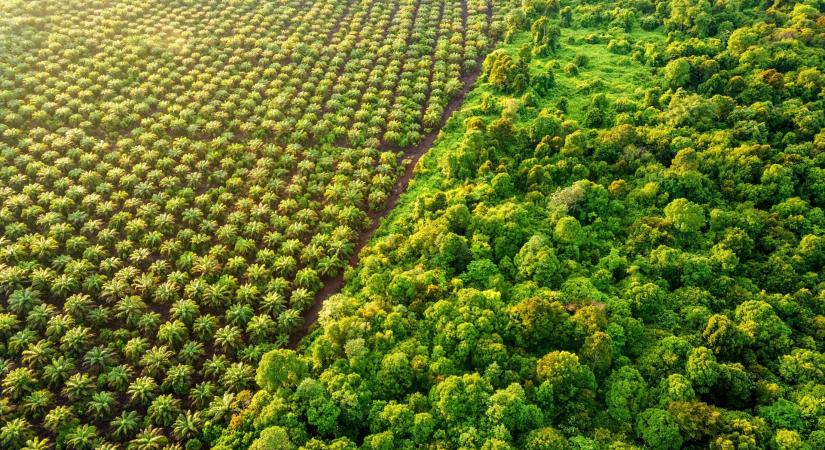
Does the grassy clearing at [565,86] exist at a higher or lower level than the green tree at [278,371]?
higher

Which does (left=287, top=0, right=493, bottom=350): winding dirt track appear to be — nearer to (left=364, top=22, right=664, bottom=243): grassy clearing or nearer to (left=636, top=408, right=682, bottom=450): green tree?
(left=364, top=22, right=664, bottom=243): grassy clearing

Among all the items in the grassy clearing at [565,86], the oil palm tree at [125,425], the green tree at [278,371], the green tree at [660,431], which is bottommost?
the oil palm tree at [125,425]

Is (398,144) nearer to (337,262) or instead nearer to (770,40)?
(337,262)

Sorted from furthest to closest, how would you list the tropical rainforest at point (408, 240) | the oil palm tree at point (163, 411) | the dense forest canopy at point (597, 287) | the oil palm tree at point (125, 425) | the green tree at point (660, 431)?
the oil palm tree at point (163, 411), the oil palm tree at point (125, 425), the tropical rainforest at point (408, 240), the dense forest canopy at point (597, 287), the green tree at point (660, 431)

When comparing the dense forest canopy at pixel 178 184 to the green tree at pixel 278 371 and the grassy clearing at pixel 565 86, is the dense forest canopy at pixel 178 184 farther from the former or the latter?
the grassy clearing at pixel 565 86

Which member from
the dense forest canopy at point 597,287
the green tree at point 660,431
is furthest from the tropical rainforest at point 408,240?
the dense forest canopy at point 597,287

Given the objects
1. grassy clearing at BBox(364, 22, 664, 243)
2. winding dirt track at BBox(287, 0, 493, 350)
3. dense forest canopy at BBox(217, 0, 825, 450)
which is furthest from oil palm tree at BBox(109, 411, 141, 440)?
grassy clearing at BBox(364, 22, 664, 243)

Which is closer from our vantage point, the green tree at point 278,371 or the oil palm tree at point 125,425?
the oil palm tree at point 125,425

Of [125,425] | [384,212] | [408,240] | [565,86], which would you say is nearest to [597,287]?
[408,240]

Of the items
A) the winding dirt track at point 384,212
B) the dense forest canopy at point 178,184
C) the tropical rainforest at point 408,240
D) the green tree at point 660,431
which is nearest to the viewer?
the green tree at point 660,431
